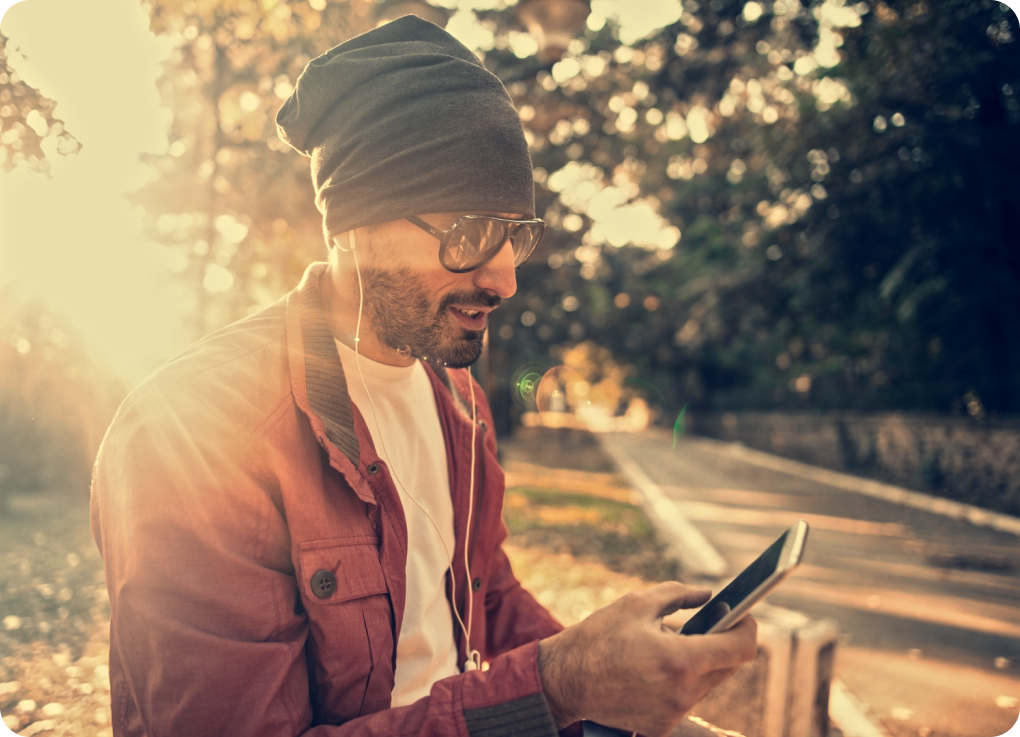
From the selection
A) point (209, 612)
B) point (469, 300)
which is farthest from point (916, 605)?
point (209, 612)

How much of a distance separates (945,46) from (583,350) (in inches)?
1455

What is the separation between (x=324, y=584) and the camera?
4.80 feet

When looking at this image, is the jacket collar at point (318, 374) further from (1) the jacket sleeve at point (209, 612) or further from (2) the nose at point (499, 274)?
(2) the nose at point (499, 274)

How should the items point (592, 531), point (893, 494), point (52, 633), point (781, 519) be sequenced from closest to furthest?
point (52, 633) < point (592, 531) < point (781, 519) < point (893, 494)

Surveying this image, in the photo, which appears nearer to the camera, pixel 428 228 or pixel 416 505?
pixel 428 228

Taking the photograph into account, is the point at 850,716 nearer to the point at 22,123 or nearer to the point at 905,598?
the point at 905,598

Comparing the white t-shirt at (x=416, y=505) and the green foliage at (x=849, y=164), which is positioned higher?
the green foliage at (x=849, y=164)

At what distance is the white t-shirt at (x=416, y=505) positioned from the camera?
71.1 inches

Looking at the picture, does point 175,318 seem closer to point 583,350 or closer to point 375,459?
point 375,459

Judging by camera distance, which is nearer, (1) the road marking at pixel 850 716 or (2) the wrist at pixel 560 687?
(2) the wrist at pixel 560 687

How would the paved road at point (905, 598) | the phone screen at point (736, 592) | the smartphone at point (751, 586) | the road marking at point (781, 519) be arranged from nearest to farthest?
the smartphone at point (751, 586)
the phone screen at point (736, 592)
the paved road at point (905, 598)
the road marking at point (781, 519)

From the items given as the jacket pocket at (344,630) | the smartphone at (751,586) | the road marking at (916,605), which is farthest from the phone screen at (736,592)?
the road marking at (916,605)

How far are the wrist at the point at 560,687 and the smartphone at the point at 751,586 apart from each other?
0.28 m

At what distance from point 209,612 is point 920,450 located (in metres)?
16.4
